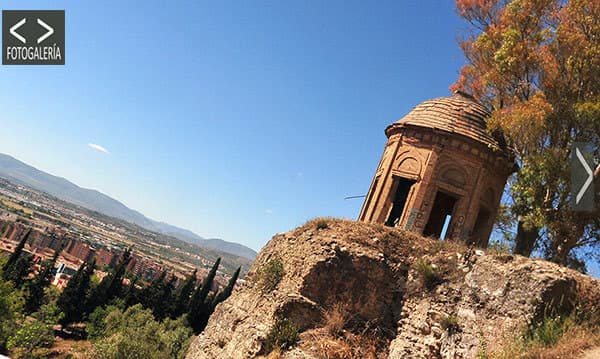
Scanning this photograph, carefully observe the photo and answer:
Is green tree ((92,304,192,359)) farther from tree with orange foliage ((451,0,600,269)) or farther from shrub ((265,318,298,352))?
tree with orange foliage ((451,0,600,269))

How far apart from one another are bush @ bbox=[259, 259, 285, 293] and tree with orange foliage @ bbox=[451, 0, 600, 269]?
865cm

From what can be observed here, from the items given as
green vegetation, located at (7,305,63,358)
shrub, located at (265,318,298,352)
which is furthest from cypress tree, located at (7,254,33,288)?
shrub, located at (265,318,298,352)

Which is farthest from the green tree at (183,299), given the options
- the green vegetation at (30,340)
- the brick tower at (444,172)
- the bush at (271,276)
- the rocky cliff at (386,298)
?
the bush at (271,276)

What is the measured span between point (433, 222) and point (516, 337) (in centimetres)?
1332

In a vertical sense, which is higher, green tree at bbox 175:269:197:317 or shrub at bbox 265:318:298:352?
shrub at bbox 265:318:298:352

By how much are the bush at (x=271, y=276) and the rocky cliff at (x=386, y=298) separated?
3 centimetres

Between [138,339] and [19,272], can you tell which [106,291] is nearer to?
[19,272]

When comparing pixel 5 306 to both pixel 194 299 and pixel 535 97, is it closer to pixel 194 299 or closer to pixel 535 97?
pixel 194 299

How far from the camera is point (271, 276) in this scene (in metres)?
11.5

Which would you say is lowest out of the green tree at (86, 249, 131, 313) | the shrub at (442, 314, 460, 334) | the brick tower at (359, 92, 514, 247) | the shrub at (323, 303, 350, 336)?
the green tree at (86, 249, 131, 313)

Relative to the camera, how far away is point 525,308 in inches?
284

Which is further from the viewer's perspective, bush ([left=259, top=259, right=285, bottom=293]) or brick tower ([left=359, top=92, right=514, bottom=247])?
brick tower ([left=359, top=92, right=514, bottom=247])

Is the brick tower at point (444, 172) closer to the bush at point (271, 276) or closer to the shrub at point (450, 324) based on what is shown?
the bush at point (271, 276)

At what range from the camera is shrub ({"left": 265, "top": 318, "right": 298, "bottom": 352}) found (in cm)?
909
